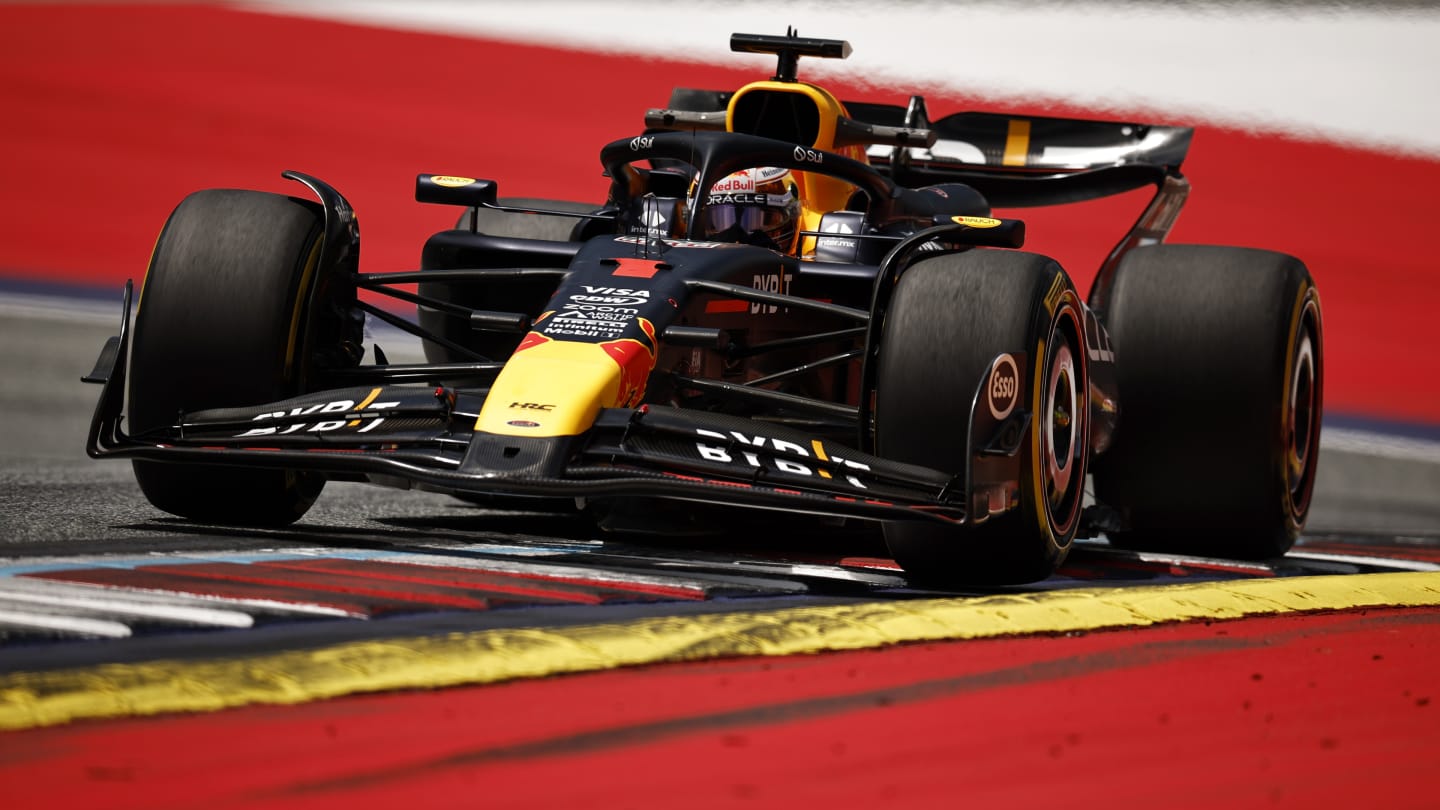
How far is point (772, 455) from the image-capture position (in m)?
5.34

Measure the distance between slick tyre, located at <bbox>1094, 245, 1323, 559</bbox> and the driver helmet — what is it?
4.14 ft

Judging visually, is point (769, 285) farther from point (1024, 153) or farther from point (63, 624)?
point (63, 624)

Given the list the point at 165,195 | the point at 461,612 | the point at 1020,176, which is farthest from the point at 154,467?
the point at 165,195

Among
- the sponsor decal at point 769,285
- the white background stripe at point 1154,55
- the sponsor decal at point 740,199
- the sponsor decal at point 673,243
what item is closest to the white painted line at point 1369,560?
the sponsor decal at point 769,285

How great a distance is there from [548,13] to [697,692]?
46.7 feet

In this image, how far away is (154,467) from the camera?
20.7 ft

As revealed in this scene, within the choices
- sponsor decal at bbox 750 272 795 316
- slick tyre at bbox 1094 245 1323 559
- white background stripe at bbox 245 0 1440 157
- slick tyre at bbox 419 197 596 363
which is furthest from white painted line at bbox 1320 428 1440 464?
sponsor decal at bbox 750 272 795 316

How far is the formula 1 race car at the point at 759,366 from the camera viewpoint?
5.36 meters

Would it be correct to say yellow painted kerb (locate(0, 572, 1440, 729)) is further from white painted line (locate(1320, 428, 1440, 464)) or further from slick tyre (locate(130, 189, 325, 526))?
white painted line (locate(1320, 428, 1440, 464))

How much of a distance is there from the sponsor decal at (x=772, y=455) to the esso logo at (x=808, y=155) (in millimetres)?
1890

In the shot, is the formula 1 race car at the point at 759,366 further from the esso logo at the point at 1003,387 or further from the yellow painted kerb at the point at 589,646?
the yellow painted kerb at the point at 589,646

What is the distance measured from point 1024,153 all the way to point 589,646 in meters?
5.67

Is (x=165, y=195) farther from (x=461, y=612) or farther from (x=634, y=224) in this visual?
(x=461, y=612)

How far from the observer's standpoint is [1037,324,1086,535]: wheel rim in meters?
5.73
